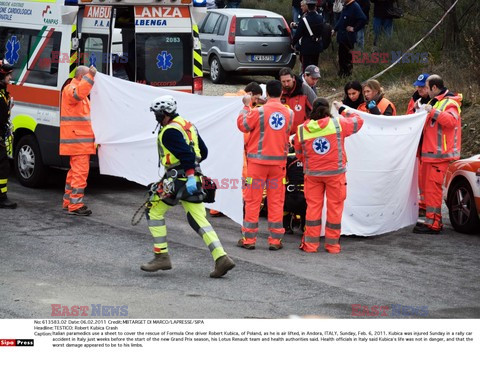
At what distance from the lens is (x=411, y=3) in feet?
76.5

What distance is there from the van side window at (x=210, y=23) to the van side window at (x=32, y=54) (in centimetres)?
949

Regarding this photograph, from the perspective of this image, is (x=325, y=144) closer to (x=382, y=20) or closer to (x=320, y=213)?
(x=320, y=213)

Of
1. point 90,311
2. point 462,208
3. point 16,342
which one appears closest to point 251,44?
point 462,208

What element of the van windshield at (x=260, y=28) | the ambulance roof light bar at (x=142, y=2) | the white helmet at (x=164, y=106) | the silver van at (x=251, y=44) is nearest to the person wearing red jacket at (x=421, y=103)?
the ambulance roof light bar at (x=142, y=2)

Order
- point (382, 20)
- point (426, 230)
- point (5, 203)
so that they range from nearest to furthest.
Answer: point (426, 230) → point (5, 203) → point (382, 20)

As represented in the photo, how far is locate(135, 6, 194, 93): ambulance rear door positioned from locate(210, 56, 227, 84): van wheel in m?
8.93

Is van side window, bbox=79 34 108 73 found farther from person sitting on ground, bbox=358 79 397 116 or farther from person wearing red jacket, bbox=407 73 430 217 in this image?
person wearing red jacket, bbox=407 73 430 217

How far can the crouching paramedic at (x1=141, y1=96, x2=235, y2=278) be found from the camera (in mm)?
10195

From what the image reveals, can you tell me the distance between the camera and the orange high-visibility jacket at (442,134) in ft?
42.0

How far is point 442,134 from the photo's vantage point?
12.9m

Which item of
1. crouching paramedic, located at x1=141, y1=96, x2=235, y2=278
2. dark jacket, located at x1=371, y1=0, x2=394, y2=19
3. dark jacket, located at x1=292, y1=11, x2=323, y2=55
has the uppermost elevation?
dark jacket, located at x1=371, y1=0, x2=394, y2=19

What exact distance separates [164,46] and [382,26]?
28.3 ft

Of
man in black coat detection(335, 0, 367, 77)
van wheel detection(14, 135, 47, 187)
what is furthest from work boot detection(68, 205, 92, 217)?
man in black coat detection(335, 0, 367, 77)

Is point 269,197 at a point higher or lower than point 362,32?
lower
